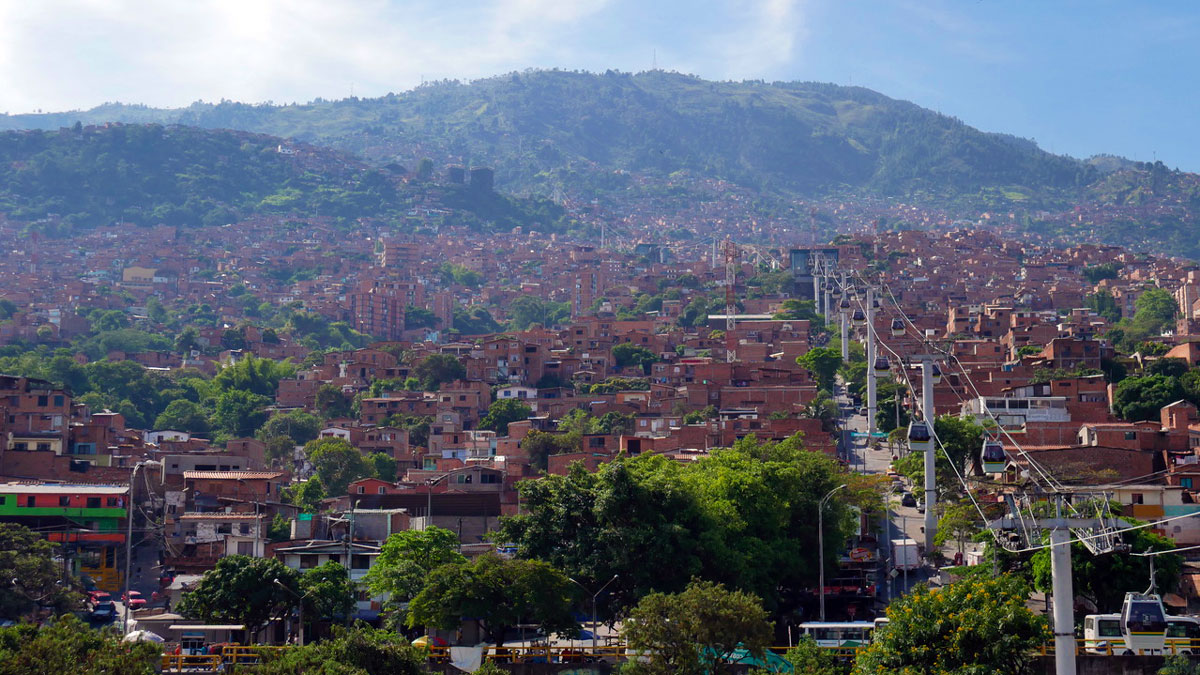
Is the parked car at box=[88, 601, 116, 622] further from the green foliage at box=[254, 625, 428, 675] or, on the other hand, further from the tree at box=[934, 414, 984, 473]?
the tree at box=[934, 414, 984, 473]

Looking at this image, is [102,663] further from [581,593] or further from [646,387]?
[646,387]

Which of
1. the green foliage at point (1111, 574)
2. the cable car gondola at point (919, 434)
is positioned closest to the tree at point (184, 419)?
the green foliage at point (1111, 574)

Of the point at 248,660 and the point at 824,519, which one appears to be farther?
the point at 824,519

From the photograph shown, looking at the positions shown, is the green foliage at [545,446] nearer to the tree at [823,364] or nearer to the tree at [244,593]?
the tree at [823,364]

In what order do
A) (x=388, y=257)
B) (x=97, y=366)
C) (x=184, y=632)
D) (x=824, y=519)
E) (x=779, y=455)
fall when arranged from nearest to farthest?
(x=184, y=632)
(x=824, y=519)
(x=779, y=455)
(x=97, y=366)
(x=388, y=257)

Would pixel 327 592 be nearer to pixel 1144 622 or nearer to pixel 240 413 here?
pixel 1144 622

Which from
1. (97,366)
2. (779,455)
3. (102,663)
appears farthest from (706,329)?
(102,663)

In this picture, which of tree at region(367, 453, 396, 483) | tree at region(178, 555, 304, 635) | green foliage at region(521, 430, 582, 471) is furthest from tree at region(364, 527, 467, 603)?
tree at region(367, 453, 396, 483)
